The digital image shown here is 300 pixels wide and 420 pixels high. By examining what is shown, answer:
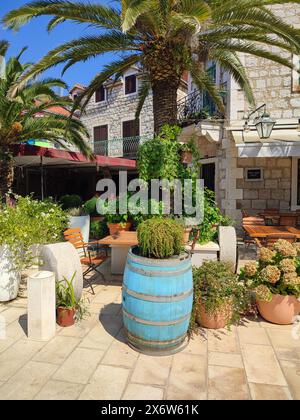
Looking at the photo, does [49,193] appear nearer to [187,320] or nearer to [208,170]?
[208,170]

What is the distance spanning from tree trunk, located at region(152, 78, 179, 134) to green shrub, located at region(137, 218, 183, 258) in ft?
10.00

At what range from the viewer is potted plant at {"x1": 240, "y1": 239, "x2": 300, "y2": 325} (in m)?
3.72

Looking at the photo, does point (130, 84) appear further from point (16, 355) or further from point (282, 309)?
point (16, 355)

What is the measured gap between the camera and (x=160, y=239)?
3.18m

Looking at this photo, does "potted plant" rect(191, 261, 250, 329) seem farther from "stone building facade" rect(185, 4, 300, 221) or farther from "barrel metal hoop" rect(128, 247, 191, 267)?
"stone building facade" rect(185, 4, 300, 221)

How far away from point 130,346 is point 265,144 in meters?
6.45

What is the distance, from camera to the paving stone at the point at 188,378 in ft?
8.41

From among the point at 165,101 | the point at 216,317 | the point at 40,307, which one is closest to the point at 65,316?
the point at 40,307

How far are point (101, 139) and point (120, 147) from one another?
2.08 m

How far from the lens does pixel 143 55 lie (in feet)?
19.1

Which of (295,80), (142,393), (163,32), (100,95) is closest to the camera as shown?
(142,393)

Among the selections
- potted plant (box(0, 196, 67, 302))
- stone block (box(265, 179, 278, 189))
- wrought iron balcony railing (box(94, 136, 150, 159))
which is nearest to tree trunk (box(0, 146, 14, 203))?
potted plant (box(0, 196, 67, 302))

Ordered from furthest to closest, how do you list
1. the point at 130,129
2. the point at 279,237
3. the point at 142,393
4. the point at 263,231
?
the point at 130,129 → the point at 263,231 → the point at 279,237 → the point at 142,393

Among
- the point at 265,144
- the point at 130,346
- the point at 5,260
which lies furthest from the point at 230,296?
the point at 265,144
